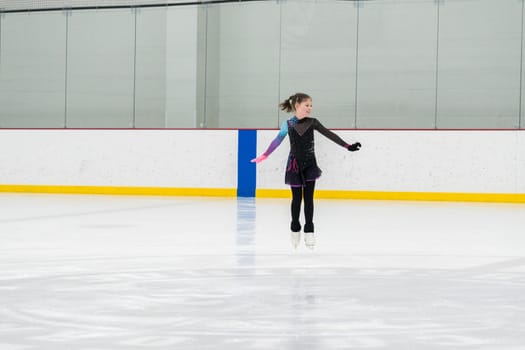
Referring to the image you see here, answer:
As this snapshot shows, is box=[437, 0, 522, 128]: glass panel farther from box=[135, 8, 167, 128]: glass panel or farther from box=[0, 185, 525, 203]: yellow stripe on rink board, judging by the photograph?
box=[135, 8, 167, 128]: glass panel

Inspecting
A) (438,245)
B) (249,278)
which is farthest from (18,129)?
(249,278)

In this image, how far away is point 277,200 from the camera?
46.3ft

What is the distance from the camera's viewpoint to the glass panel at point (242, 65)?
52.1ft

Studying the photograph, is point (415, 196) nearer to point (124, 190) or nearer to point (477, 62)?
point (477, 62)

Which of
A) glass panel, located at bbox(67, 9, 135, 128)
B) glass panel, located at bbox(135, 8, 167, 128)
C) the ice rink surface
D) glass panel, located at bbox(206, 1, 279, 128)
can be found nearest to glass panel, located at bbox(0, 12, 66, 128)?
glass panel, located at bbox(67, 9, 135, 128)

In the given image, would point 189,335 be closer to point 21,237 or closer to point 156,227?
point 21,237

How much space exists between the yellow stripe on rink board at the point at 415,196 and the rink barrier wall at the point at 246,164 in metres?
0.02

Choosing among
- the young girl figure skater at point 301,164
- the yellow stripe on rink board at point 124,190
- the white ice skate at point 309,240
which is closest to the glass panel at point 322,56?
the yellow stripe on rink board at point 124,190

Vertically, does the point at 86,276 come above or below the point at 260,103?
below

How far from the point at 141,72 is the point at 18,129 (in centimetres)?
258

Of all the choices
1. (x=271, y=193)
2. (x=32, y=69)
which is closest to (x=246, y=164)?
(x=271, y=193)

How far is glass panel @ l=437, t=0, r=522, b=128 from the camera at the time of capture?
47.9ft

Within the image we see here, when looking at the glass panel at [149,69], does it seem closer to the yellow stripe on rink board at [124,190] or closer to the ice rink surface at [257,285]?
the yellow stripe on rink board at [124,190]

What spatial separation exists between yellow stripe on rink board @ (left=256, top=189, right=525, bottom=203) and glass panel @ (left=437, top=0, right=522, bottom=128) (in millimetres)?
1381
